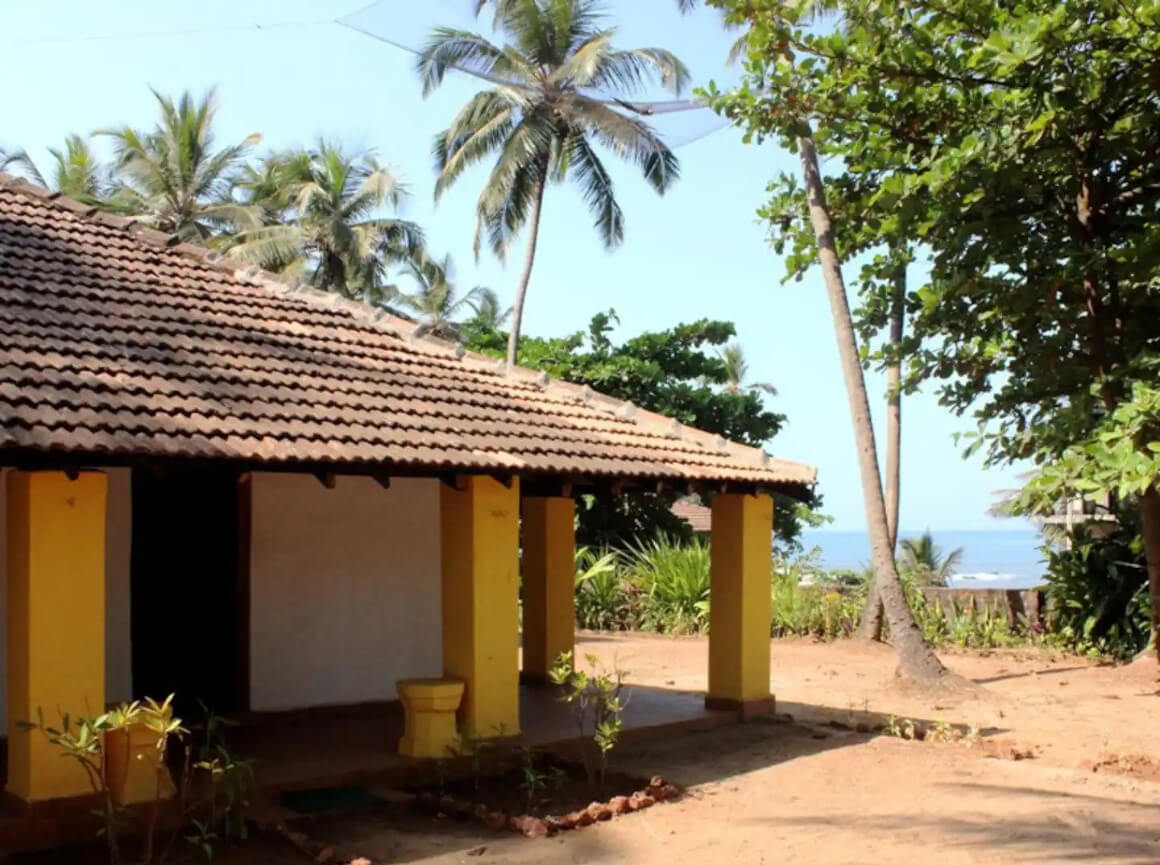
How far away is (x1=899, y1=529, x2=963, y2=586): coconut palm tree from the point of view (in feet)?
70.0

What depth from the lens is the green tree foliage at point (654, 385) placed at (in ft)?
77.6

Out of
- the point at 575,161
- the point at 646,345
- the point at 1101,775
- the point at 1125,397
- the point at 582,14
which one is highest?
the point at 582,14

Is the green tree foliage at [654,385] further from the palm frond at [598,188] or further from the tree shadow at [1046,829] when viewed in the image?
the tree shadow at [1046,829]

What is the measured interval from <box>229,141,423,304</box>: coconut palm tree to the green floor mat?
79.5 feet

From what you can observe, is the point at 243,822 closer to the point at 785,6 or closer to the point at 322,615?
the point at 322,615

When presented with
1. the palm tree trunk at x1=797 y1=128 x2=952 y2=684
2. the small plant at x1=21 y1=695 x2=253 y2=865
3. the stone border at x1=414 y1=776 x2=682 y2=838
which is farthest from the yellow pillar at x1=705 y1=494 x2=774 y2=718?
the small plant at x1=21 y1=695 x2=253 y2=865

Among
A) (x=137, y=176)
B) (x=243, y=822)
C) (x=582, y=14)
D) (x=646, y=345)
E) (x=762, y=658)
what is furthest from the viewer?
(x=137, y=176)

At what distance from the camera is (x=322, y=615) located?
9.40 m

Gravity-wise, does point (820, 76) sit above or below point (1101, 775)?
above

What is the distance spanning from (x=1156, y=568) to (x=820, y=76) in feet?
20.6

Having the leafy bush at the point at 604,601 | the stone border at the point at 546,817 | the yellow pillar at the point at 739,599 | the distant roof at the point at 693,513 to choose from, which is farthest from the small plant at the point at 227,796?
the distant roof at the point at 693,513

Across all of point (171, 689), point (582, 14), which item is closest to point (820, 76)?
point (171, 689)

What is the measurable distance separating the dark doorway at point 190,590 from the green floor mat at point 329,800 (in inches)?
82.0

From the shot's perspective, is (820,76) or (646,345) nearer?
(820,76)
